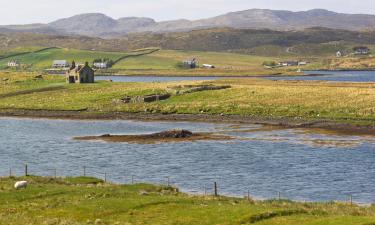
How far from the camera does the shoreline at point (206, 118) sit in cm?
9913

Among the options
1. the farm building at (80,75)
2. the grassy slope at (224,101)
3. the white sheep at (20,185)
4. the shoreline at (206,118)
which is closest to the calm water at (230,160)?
the shoreline at (206,118)

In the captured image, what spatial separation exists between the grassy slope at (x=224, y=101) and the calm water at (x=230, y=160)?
14250 mm

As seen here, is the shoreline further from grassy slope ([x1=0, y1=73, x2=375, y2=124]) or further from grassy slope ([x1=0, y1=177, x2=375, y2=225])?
grassy slope ([x1=0, y1=177, x2=375, y2=225])

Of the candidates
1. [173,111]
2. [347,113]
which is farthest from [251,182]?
[173,111]

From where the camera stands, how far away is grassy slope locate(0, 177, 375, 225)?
3787 centimetres

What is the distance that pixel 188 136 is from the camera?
3696 inches

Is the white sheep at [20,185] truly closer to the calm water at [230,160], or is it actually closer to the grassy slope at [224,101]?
the calm water at [230,160]

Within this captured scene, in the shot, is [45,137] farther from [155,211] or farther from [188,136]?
[155,211]

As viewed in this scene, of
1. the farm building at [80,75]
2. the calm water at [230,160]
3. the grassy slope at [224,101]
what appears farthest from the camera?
the farm building at [80,75]

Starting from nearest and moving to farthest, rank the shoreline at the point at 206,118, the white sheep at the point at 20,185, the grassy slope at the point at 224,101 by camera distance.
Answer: the white sheep at the point at 20,185
the shoreline at the point at 206,118
the grassy slope at the point at 224,101

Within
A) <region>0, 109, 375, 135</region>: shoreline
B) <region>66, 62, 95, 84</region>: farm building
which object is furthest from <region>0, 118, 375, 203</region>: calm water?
<region>66, 62, 95, 84</region>: farm building

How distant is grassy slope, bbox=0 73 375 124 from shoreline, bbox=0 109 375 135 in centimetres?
269

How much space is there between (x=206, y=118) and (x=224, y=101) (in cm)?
1508

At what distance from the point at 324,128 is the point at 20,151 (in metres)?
44.1
